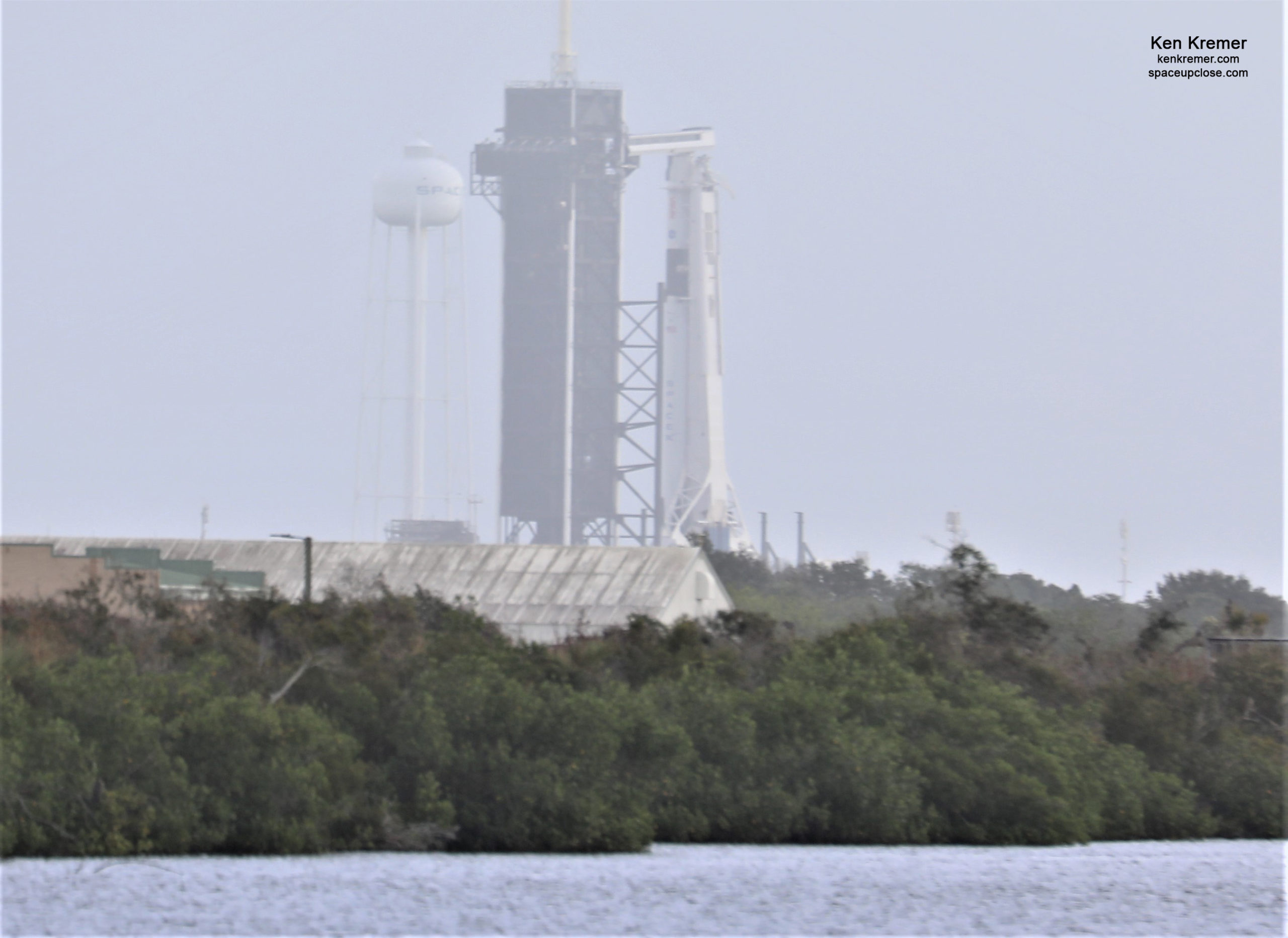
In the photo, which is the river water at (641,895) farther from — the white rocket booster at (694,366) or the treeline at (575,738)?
the white rocket booster at (694,366)

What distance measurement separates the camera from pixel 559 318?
128 meters

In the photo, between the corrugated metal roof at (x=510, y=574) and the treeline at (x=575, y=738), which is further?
the corrugated metal roof at (x=510, y=574)

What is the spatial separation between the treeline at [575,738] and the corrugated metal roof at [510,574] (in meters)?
13.9

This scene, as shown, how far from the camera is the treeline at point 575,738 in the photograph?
24469 mm

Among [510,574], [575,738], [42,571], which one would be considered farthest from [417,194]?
[575,738]

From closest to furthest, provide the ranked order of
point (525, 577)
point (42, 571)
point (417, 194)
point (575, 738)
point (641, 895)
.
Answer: point (641, 895), point (575, 738), point (42, 571), point (525, 577), point (417, 194)

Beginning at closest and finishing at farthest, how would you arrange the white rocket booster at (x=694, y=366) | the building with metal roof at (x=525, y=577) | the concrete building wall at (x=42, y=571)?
the concrete building wall at (x=42, y=571), the building with metal roof at (x=525, y=577), the white rocket booster at (x=694, y=366)

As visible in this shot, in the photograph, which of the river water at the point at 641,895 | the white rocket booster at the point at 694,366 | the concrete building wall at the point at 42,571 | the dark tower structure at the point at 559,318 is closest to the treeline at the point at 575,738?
the river water at the point at 641,895

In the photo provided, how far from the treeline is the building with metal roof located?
13.7 m

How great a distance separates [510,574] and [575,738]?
27056 millimetres

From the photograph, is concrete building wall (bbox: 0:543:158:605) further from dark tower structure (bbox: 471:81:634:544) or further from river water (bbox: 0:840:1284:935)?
dark tower structure (bbox: 471:81:634:544)

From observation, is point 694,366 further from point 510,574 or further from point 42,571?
point 42,571

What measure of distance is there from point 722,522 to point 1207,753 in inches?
3344

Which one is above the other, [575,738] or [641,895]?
[575,738]
